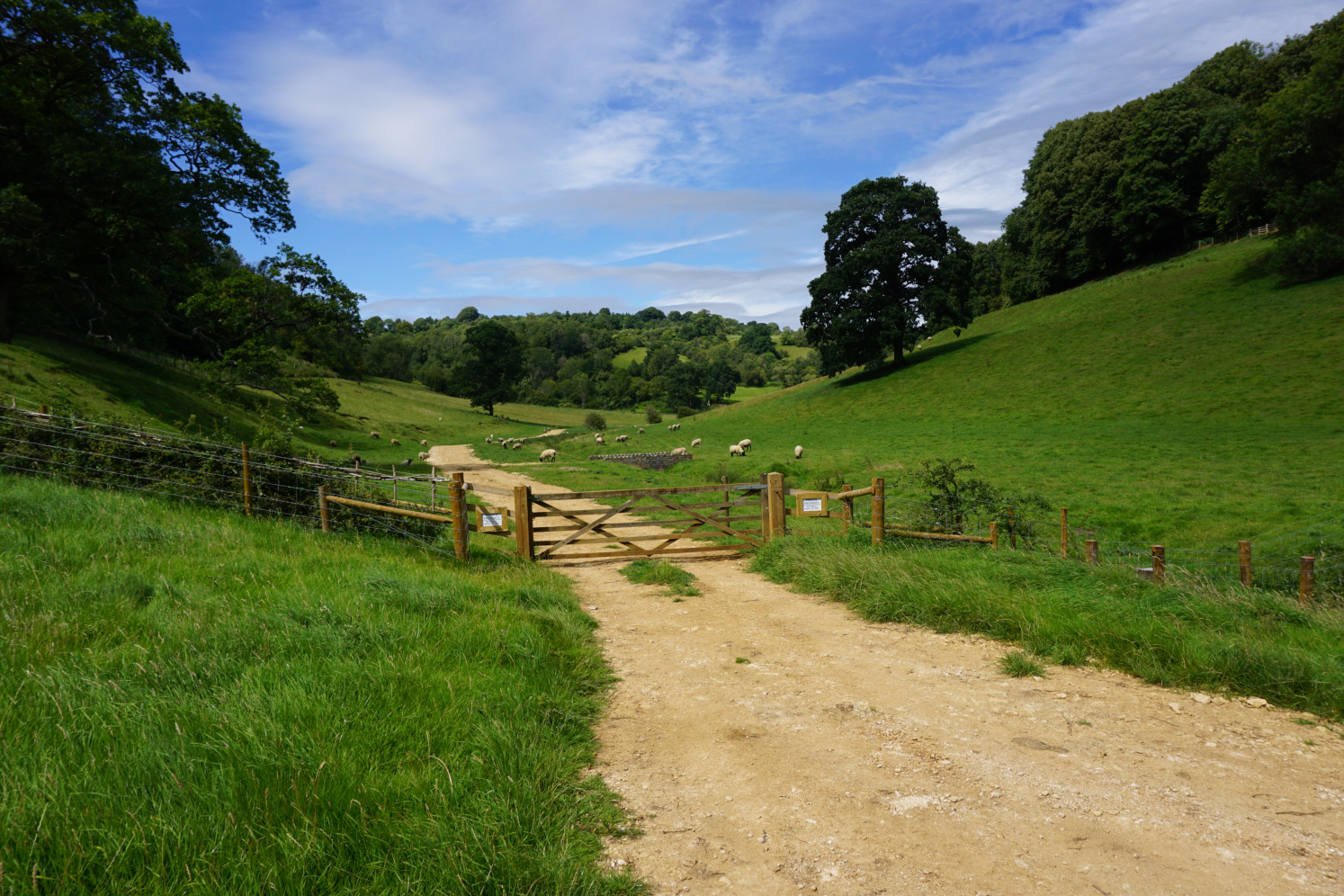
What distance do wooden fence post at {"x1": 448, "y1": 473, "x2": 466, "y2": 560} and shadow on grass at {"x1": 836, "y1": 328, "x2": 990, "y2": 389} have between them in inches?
1807

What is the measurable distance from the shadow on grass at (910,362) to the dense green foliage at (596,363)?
2687cm

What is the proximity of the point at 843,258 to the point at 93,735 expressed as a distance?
52.6 meters

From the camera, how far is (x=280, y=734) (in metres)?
3.38

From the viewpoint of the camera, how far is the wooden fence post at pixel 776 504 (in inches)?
498

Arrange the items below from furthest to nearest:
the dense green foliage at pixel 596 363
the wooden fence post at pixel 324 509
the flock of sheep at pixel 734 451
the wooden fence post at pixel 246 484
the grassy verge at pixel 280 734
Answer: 1. the dense green foliage at pixel 596 363
2. the flock of sheep at pixel 734 451
3. the wooden fence post at pixel 246 484
4. the wooden fence post at pixel 324 509
5. the grassy verge at pixel 280 734

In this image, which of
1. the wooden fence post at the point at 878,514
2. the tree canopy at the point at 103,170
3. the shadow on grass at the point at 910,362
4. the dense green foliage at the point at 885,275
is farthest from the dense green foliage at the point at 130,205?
the shadow on grass at the point at 910,362

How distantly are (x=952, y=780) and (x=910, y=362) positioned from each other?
172 ft

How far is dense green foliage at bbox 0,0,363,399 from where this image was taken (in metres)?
19.5

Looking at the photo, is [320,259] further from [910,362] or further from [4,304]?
[910,362]

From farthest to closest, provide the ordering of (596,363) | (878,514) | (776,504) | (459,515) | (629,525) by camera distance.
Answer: (596,363), (629,525), (776,504), (878,514), (459,515)

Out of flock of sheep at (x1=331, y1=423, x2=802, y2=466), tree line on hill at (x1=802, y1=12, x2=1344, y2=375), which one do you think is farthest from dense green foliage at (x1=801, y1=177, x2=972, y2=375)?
flock of sheep at (x1=331, y1=423, x2=802, y2=466)

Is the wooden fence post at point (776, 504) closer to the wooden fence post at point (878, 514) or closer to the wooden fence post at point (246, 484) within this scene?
the wooden fence post at point (878, 514)

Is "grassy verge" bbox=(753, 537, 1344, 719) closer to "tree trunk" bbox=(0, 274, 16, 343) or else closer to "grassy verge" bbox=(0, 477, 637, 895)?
"grassy verge" bbox=(0, 477, 637, 895)

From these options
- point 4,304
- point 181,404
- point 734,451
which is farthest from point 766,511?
point 4,304
